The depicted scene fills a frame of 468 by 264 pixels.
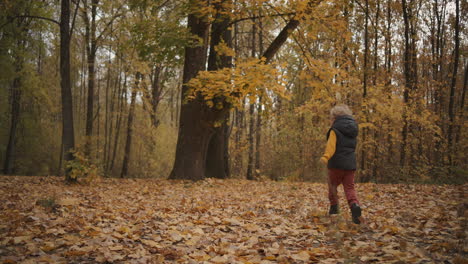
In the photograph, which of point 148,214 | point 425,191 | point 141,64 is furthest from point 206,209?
point 141,64

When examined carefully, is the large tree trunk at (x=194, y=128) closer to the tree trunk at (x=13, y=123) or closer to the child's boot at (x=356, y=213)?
the child's boot at (x=356, y=213)

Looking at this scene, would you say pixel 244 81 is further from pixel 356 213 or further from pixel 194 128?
pixel 356 213

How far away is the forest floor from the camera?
3105 mm

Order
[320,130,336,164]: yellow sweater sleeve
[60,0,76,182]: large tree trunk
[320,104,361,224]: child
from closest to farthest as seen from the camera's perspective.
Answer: [320,130,336,164]: yellow sweater sleeve → [320,104,361,224]: child → [60,0,76,182]: large tree trunk

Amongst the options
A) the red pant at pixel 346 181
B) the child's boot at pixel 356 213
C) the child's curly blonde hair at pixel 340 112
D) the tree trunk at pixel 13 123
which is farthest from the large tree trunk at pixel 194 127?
the tree trunk at pixel 13 123

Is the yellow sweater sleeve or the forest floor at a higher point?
the yellow sweater sleeve

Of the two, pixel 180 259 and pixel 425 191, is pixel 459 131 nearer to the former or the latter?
pixel 425 191

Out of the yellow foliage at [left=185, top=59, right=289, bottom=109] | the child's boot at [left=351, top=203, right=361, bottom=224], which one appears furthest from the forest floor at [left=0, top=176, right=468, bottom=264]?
the yellow foliage at [left=185, top=59, right=289, bottom=109]

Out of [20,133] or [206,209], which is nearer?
[206,209]

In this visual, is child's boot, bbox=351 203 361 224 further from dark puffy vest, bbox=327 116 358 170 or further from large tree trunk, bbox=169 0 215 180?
large tree trunk, bbox=169 0 215 180

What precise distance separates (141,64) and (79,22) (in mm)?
7871

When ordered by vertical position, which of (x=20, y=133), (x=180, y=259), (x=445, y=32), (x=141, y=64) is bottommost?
(x=180, y=259)

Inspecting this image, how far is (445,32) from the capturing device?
18.0 m

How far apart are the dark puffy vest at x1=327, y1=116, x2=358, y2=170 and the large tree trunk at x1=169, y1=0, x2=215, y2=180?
6.02 meters
